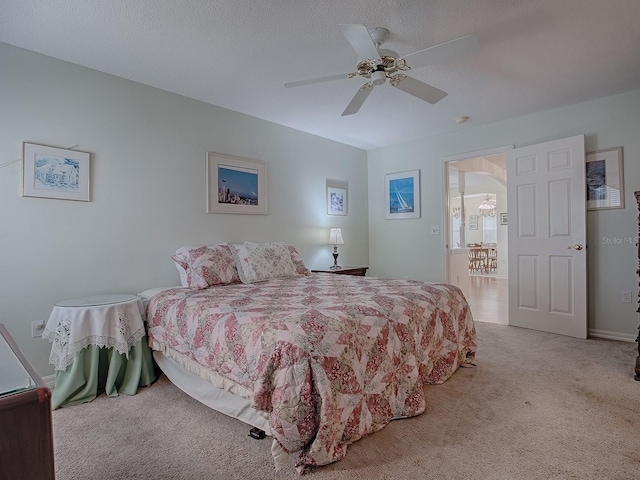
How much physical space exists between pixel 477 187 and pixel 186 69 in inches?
357

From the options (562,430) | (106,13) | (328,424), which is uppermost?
(106,13)

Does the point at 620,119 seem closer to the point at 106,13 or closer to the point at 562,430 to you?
the point at 562,430

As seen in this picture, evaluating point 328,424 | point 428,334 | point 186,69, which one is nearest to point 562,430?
point 428,334

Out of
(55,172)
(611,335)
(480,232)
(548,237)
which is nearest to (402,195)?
(548,237)

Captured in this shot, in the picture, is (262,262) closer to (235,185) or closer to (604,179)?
(235,185)

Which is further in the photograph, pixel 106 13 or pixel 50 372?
pixel 50 372

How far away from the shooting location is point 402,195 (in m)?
5.16

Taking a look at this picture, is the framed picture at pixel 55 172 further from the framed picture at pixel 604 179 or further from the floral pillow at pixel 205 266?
the framed picture at pixel 604 179

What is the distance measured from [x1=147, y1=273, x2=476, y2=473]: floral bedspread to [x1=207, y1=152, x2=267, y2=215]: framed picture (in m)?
1.19

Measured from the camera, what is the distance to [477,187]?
10.0 meters

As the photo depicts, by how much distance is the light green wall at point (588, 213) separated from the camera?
348 centimetres

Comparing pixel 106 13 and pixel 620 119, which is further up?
pixel 106 13

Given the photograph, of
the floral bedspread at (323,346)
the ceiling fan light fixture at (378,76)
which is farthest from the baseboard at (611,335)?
the ceiling fan light fixture at (378,76)

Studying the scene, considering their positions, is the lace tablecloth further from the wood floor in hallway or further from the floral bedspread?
the wood floor in hallway
